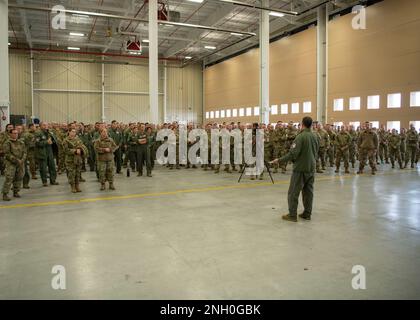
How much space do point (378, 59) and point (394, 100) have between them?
2328mm

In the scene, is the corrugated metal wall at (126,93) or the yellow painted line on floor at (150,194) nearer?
the yellow painted line on floor at (150,194)

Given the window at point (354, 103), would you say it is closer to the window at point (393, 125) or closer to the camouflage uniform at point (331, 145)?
the window at point (393, 125)

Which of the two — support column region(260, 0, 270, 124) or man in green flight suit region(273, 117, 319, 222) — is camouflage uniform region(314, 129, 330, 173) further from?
man in green flight suit region(273, 117, 319, 222)

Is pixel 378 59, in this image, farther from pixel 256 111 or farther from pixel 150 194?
pixel 150 194

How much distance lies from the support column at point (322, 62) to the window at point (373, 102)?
103 inches

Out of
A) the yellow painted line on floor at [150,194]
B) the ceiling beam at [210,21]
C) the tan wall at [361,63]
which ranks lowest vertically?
the yellow painted line on floor at [150,194]

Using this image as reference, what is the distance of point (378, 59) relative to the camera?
Result: 17.4 metres

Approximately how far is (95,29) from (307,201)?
23.2 metres

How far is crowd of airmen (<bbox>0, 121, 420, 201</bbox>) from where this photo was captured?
848 cm

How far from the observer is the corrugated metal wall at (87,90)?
2702cm

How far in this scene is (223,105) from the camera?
1232 inches

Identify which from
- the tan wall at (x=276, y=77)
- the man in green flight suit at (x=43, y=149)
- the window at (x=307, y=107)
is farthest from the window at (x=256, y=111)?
the man in green flight suit at (x=43, y=149)

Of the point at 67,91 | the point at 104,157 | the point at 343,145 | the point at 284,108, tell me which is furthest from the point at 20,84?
the point at 343,145
